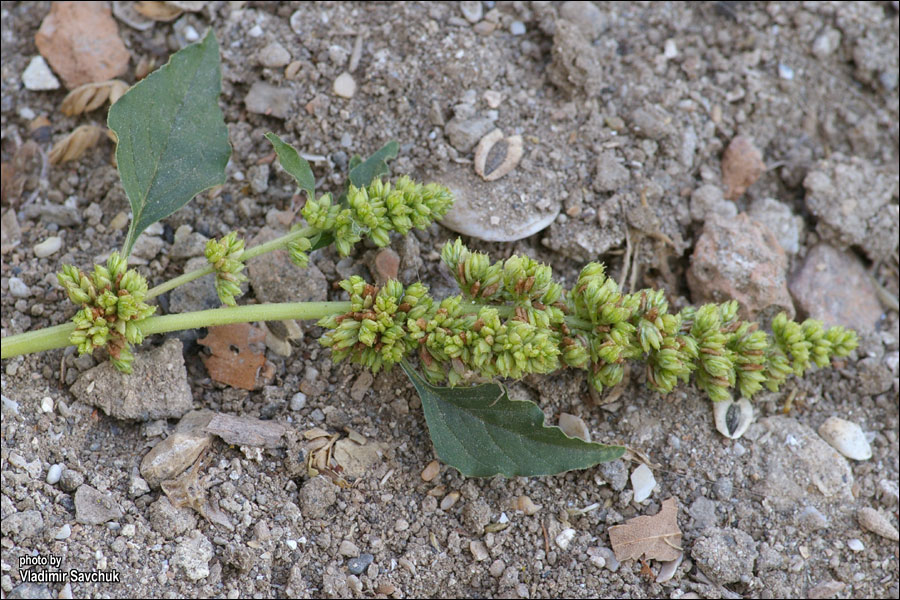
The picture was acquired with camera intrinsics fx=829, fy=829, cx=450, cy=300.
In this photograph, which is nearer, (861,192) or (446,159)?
(446,159)

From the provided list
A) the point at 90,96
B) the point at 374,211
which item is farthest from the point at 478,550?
the point at 90,96

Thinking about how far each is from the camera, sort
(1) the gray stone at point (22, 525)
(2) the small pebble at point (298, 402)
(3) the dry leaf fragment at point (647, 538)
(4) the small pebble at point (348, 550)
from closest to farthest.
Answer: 1. (1) the gray stone at point (22, 525)
2. (4) the small pebble at point (348, 550)
3. (3) the dry leaf fragment at point (647, 538)
4. (2) the small pebble at point (298, 402)

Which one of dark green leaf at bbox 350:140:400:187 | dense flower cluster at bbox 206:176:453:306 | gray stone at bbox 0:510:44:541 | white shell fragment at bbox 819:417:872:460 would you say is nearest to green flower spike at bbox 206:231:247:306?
dense flower cluster at bbox 206:176:453:306

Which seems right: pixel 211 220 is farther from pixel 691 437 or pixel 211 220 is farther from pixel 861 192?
pixel 861 192

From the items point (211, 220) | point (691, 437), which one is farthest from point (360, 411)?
point (691, 437)

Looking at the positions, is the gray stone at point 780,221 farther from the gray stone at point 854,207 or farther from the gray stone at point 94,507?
the gray stone at point 94,507

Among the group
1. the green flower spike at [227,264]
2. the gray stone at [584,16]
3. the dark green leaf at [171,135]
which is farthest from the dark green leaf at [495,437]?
the gray stone at [584,16]
